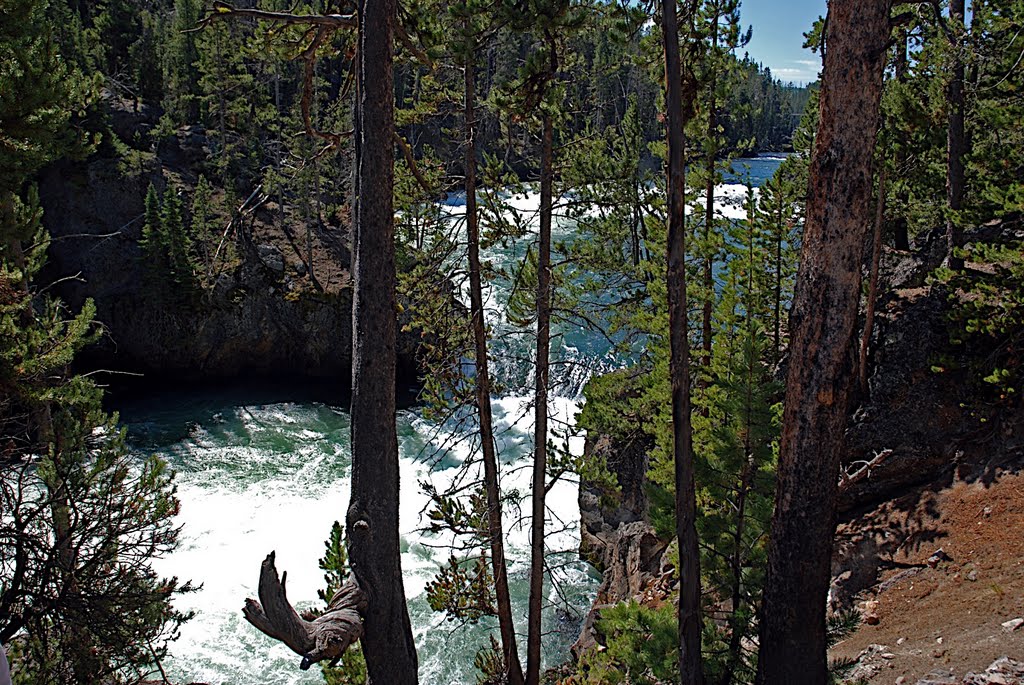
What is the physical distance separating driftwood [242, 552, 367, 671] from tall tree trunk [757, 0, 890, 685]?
10.2 feet

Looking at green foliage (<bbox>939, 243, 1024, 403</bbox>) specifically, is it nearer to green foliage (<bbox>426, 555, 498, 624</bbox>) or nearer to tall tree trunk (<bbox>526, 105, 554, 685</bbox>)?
tall tree trunk (<bbox>526, 105, 554, 685</bbox>)

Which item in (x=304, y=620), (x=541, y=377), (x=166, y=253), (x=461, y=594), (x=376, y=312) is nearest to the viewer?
(x=304, y=620)

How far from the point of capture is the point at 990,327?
10.2 meters

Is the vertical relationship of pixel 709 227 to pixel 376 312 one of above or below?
above

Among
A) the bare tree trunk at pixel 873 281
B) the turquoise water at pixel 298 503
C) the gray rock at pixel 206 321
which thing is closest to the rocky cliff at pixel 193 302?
the gray rock at pixel 206 321

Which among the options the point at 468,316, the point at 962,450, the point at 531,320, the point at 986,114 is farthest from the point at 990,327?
the point at 468,316

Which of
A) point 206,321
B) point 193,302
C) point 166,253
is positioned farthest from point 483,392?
point 166,253

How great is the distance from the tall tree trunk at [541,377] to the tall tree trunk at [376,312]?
275 centimetres

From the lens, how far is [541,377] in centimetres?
807

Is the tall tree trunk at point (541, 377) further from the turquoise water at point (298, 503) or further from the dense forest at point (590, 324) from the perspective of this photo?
the turquoise water at point (298, 503)

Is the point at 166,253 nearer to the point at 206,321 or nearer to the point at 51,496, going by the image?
the point at 206,321

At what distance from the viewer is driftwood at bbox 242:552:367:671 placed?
3734mm

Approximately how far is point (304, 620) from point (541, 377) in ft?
14.2

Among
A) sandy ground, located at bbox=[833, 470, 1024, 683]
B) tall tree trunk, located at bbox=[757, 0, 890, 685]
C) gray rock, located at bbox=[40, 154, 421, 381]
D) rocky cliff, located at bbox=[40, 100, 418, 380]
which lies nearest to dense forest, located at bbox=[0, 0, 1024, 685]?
tall tree trunk, located at bbox=[757, 0, 890, 685]
